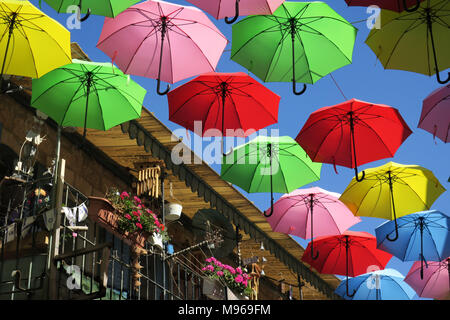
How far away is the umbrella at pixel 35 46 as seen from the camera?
7.83 meters

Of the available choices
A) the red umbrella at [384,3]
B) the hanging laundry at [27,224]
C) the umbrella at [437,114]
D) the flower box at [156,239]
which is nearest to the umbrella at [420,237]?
the umbrella at [437,114]

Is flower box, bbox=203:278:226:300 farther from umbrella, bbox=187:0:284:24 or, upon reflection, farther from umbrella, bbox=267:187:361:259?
umbrella, bbox=187:0:284:24

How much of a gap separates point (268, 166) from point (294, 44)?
9.34ft

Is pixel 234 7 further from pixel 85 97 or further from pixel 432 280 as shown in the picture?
pixel 432 280

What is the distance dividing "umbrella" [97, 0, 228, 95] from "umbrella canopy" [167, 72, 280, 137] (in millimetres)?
585

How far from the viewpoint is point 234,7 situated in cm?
779

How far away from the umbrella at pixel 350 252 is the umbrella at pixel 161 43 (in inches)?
236

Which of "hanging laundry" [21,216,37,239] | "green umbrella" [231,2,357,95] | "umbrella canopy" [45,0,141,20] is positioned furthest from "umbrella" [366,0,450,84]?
"hanging laundry" [21,216,37,239]

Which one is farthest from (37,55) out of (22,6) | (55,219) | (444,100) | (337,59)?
(444,100)

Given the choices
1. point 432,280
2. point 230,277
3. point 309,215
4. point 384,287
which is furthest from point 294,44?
point 384,287

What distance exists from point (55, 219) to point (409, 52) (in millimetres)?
4987

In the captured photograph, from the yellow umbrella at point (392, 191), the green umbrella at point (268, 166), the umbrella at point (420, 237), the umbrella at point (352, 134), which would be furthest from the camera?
the umbrella at point (420, 237)

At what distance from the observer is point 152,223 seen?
9836 mm

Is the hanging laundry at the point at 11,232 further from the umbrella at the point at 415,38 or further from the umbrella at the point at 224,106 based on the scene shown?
the umbrella at the point at 415,38
